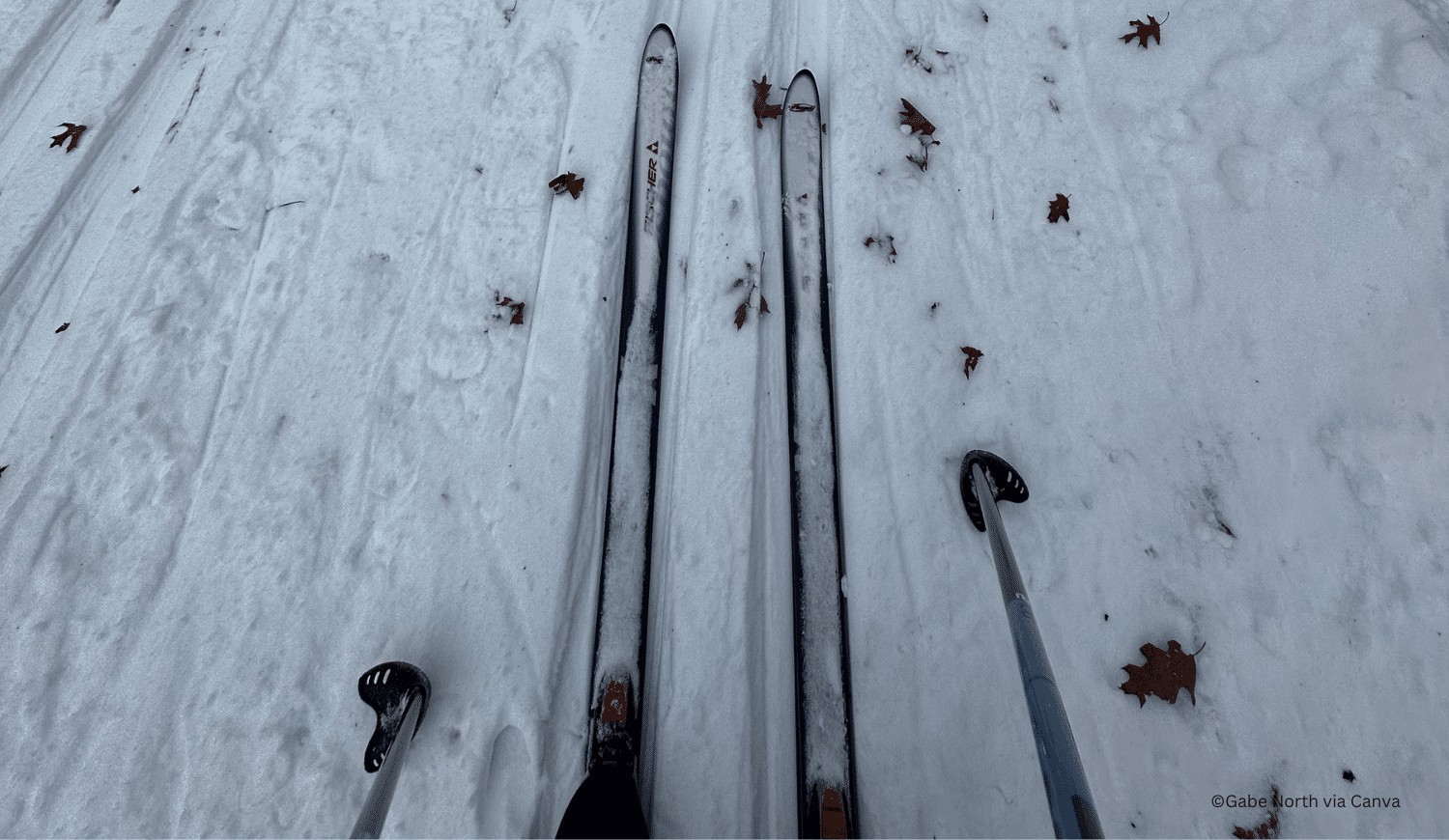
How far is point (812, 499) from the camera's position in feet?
8.06

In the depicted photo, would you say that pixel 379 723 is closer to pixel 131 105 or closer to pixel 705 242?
pixel 705 242

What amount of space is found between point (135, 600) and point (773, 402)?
274 cm

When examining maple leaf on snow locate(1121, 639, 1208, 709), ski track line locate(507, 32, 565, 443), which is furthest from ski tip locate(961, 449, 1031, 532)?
ski track line locate(507, 32, 565, 443)

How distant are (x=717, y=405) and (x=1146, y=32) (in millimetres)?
3064

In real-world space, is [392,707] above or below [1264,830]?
above

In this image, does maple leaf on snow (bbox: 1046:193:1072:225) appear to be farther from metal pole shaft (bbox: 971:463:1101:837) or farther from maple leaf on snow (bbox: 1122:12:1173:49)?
metal pole shaft (bbox: 971:463:1101:837)

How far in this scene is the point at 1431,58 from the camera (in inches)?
112

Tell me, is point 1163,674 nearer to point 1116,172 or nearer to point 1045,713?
point 1045,713

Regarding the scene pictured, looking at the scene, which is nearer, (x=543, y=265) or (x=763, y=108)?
(x=543, y=265)

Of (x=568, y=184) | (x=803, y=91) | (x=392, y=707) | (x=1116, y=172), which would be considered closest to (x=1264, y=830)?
(x=1116, y=172)

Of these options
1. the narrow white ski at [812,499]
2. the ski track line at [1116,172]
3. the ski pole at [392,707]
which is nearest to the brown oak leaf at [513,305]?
the narrow white ski at [812,499]

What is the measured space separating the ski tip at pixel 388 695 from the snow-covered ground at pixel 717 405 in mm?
179

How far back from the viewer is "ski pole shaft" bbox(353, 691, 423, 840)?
1.55 m

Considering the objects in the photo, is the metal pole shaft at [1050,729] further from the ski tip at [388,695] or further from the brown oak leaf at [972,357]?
the ski tip at [388,695]
